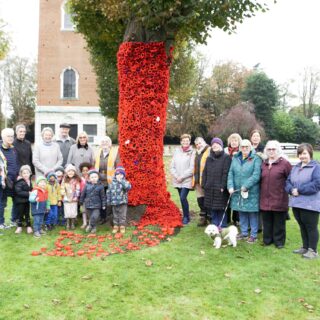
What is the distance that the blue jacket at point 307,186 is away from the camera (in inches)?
226

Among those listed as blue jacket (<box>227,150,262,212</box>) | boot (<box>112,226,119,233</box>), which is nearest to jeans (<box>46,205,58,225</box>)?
boot (<box>112,226,119,233</box>)

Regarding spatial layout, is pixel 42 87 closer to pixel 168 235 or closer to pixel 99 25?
pixel 99 25

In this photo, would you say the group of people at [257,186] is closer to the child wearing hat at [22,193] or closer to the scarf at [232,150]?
the scarf at [232,150]

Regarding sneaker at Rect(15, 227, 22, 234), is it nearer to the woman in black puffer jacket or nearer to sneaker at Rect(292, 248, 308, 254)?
the woman in black puffer jacket

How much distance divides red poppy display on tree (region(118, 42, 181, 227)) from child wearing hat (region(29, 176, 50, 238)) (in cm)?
176

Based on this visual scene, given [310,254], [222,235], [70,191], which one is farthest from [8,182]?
[310,254]

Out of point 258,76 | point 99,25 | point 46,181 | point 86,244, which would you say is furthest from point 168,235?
point 258,76

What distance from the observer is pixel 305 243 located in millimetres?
6172

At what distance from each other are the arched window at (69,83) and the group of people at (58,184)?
2284 centimetres

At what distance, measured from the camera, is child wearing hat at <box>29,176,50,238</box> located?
698 cm

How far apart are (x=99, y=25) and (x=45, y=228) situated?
5029mm

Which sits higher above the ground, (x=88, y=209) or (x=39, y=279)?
(x=88, y=209)

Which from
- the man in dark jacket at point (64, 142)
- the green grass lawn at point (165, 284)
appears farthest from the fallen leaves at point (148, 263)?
the man in dark jacket at point (64, 142)

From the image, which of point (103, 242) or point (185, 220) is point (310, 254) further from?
point (103, 242)
